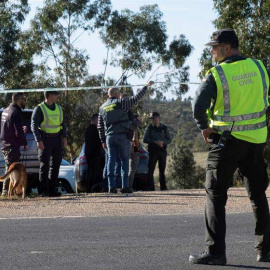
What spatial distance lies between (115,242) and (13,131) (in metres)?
6.34

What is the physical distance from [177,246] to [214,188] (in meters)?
1.27

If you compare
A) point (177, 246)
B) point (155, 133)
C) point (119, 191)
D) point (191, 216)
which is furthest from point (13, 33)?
point (177, 246)

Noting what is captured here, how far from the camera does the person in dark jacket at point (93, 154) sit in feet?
53.3

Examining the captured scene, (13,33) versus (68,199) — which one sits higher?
(13,33)

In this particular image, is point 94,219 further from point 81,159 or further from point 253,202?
point 81,159

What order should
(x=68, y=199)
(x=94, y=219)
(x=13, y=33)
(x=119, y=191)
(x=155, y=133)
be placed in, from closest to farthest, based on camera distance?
(x=94, y=219) < (x=68, y=199) < (x=119, y=191) < (x=155, y=133) < (x=13, y=33)

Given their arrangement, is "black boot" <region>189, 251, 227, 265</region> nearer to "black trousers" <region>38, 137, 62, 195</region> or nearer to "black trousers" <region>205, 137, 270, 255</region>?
"black trousers" <region>205, 137, 270, 255</region>

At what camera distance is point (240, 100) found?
6.77 meters

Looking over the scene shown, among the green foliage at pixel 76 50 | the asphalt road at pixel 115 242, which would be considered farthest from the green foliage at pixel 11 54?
the asphalt road at pixel 115 242

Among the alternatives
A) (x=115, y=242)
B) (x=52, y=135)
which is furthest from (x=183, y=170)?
(x=115, y=242)

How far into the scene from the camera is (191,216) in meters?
10.7

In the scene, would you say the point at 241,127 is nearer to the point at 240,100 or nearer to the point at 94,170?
the point at 240,100

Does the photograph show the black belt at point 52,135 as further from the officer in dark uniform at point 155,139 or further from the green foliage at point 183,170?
the green foliage at point 183,170

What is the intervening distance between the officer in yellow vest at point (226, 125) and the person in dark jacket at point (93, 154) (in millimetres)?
9441
